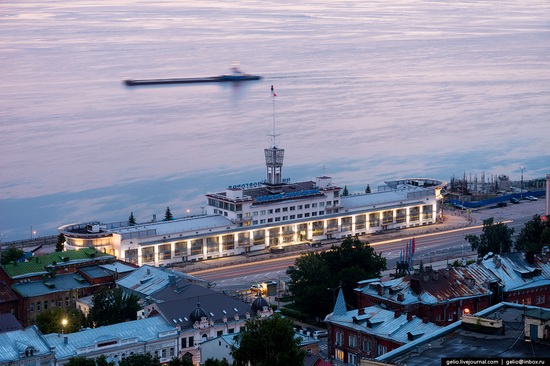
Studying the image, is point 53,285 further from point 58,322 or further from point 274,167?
point 274,167

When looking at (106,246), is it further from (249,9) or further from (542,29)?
(249,9)

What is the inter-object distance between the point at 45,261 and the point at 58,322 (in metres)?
3.87

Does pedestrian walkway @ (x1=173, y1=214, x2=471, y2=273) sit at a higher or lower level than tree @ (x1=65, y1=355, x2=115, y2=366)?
lower

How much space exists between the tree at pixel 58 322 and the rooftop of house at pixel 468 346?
7337 millimetres

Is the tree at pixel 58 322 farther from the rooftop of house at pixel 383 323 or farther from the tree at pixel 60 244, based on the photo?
the tree at pixel 60 244

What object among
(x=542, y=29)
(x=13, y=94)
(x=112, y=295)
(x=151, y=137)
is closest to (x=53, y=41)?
(x=13, y=94)

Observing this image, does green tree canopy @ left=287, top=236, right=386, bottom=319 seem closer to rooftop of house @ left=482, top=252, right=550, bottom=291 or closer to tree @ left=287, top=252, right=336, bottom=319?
tree @ left=287, top=252, right=336, bottom=319

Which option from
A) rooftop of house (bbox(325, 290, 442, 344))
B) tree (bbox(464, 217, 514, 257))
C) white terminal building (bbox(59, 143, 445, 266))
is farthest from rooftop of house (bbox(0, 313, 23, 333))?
tree (bbox(464, 217, 514, 257))

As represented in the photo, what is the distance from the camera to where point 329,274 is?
19.5m

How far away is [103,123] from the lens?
153 feet

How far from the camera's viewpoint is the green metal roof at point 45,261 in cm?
1975

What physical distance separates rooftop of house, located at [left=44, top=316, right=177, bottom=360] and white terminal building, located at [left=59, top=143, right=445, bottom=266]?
27.5 feet

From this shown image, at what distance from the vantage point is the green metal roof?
19.8 meters

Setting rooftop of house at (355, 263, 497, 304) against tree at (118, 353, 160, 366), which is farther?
rooftop of house at (355, 263, 497, 304)
